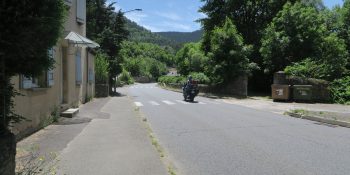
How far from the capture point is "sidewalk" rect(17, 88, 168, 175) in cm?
759

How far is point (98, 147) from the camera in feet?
32.3

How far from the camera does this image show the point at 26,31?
441 cm

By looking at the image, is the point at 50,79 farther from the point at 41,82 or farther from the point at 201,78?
the point at 201,78

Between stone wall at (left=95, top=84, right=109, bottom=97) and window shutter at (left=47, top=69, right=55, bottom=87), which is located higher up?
window shutter at (left=47, top=69, right=55, bottom=87)

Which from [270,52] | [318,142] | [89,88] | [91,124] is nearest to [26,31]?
[318,142]

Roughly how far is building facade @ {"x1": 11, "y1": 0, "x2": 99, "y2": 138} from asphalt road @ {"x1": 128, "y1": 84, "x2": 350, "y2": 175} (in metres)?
3.41

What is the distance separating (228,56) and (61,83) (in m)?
22.3

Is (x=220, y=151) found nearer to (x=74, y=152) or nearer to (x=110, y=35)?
(x=74, y=152)

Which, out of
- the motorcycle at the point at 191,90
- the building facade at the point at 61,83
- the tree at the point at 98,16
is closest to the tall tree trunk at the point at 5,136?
the building facade at the point at 61,83

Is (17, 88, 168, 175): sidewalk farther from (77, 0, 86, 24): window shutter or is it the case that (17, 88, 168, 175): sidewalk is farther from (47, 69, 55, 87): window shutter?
(77, 0, 86, 24): window shutter

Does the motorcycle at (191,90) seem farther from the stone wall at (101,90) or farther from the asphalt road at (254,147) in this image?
the asphalt road at (254,147)

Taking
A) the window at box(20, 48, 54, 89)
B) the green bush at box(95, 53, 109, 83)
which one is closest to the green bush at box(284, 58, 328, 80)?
the green bush at box(95, 53, 109, 83)

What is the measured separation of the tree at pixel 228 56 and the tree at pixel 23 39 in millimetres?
32964

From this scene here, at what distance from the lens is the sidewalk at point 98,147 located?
299 inches
